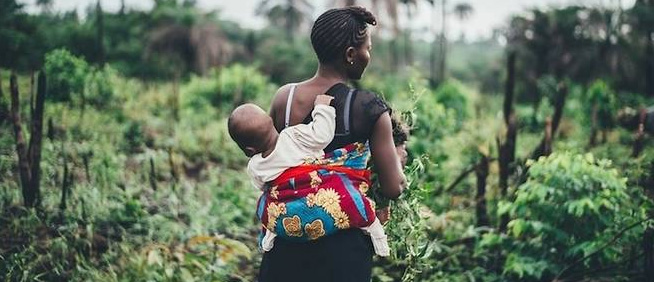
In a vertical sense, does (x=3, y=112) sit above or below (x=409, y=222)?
above

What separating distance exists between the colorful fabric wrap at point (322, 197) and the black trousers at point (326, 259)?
0.05 metres

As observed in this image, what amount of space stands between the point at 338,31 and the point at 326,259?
715 mm

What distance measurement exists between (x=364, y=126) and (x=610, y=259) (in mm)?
2525

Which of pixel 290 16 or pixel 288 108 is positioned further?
pixel 290 16

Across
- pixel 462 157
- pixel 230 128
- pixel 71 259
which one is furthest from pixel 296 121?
pixel 462 157

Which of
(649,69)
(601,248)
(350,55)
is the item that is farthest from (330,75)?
(649,69)

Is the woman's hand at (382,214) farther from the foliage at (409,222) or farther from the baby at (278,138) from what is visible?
the baby at (278,138)

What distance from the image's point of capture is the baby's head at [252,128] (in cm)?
181

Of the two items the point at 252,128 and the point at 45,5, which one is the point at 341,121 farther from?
the point at 45,5

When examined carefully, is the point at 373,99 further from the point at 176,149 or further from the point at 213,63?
the point at 213,63

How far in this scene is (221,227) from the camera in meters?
4.71

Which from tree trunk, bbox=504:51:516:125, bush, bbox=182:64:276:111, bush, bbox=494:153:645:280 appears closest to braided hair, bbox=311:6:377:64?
bush, bbox=494:153:645:280

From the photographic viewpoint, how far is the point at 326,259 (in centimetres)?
187

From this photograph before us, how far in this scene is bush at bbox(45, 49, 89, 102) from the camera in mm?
6758
